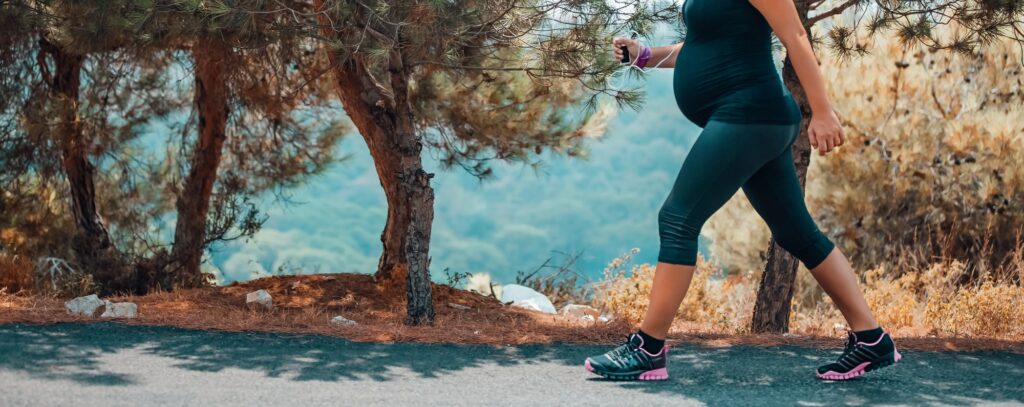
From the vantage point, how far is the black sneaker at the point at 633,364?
3.62 m

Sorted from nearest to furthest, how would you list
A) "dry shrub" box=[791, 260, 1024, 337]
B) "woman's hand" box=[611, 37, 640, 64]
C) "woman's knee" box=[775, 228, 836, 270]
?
"woman's knee" box=[775, 228, 836, 270]
"woman's hand" box=[611, 37, 640, 64]
"dry shrub" box=[791, 260, 1024, 337]

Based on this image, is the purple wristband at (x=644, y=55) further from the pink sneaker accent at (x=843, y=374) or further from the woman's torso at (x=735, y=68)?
the pink sneaker accent at (x=843, y=374)

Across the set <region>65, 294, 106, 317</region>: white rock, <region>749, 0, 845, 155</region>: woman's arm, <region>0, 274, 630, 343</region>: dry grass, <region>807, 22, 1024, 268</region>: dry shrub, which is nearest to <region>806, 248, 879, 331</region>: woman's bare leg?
<region>749, 0, 845, 155</region>: woman's arm

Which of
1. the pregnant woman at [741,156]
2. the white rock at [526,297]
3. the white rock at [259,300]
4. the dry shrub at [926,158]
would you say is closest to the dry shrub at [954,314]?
the white rock at [526,297]

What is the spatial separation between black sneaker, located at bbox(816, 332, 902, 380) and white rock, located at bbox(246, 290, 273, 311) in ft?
12.9

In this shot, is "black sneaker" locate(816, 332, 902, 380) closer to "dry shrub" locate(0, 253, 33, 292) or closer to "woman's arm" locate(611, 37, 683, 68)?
"woman's arm" locate(611, 37, 683, 68)

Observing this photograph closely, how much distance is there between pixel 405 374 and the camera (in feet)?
12.3

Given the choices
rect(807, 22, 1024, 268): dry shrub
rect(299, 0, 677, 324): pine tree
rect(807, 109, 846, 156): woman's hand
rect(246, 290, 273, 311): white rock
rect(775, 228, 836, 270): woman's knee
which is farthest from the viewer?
rect(807, 22, 1024, 268): dry shrub

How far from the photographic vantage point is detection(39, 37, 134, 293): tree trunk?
846 cm

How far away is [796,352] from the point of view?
14.1 feet

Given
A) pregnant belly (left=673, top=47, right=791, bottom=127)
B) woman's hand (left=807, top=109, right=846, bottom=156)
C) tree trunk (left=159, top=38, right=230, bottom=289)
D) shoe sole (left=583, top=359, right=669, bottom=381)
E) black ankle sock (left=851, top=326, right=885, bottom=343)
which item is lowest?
shoe sole (left=583, top=359, right=669, bottom=381)

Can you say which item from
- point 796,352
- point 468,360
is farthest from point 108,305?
point 796,352

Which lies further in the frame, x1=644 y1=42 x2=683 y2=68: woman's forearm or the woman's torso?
x1=644 y1=42 x2=683 y2=68: woman's forearm

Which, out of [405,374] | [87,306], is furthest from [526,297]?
[405,374]
